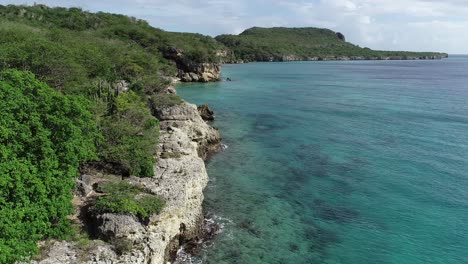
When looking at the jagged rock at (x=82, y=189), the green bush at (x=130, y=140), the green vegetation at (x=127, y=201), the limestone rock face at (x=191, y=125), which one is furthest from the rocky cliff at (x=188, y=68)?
the green vegetation at (x=127, y=201)

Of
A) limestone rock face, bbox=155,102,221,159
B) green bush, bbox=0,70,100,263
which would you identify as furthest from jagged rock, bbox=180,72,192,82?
green bush, bbox=0,70,100,263

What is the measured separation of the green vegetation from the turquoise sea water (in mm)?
5013

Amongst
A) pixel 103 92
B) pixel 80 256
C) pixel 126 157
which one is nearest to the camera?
pixel 80 256

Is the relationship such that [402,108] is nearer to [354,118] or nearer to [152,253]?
[354,118]

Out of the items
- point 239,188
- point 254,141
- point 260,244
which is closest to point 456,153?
point 254,141

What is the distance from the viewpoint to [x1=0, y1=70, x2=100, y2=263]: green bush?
16.3 m

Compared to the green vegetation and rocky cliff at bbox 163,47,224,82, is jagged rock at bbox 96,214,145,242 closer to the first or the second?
the green vegetation

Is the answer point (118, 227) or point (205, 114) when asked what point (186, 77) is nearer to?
point (205, 114)

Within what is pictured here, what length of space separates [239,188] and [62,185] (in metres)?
18.3

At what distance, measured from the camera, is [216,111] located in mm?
67062

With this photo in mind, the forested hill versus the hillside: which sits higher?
the forested hill

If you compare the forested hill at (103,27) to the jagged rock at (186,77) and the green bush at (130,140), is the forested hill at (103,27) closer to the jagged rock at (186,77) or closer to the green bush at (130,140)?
the jagged rock at (186,77)

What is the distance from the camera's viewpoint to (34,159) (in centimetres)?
1859

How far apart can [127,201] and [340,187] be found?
21261mm
